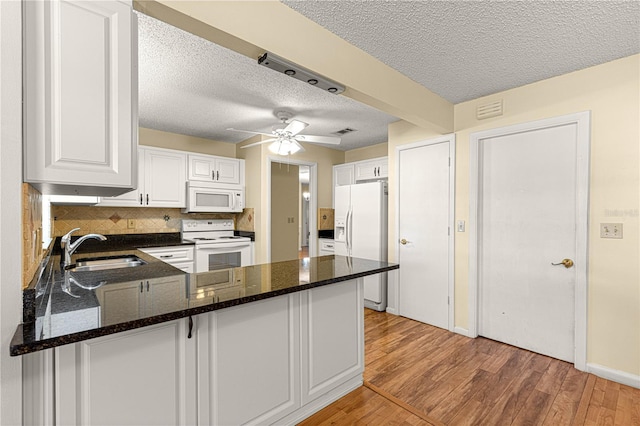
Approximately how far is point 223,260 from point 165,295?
3.11m

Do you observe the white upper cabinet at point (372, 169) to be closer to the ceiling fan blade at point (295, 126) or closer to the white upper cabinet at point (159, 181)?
the ceiling fan blade at point (295, 126)

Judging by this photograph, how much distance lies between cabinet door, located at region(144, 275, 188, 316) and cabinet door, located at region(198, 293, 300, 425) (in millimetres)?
183

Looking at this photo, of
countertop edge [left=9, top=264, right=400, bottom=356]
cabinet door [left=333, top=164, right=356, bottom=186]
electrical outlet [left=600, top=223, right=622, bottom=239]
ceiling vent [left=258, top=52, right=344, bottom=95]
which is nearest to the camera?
countertop edge [left=9, top=264, right=400, bottom=356]

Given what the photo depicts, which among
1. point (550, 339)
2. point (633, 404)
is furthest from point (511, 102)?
point (633, 404)

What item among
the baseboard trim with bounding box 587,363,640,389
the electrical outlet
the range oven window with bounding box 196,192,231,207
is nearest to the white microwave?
the range oven window with bounding box 196,192,231,207

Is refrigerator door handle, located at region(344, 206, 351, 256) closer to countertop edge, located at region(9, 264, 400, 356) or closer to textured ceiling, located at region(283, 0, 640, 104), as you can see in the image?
textured ceiling, located at region(283, 0, 640, 104)

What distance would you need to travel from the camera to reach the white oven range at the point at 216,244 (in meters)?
4.23

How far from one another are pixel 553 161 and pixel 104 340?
11.2 feet

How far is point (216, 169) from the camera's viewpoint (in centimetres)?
459

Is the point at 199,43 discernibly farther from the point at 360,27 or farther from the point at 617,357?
the point at 617,357

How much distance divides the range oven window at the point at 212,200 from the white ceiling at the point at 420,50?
1242 mm

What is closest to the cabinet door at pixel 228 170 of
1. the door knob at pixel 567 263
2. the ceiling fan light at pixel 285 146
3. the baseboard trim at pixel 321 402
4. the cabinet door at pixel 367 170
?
the ceiling fan light at pixel 285 146

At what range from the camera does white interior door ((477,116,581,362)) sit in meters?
2.68

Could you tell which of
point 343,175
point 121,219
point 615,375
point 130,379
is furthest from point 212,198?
point 615,375
